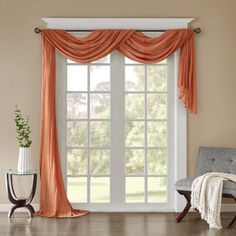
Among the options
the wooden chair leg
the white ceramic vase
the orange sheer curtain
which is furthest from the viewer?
the orange sheer curtain

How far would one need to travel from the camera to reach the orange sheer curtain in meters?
5.86

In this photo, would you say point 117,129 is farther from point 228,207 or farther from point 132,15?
point 228,207

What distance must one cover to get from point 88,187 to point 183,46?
6.56 feet

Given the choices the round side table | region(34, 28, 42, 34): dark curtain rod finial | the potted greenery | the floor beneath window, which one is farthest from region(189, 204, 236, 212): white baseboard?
region(34, 28, 42, 34): dark curtain rod finial

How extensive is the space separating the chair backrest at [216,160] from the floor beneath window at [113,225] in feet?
1.75

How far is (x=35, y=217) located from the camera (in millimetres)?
5676

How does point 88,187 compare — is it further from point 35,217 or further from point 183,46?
point 183,46

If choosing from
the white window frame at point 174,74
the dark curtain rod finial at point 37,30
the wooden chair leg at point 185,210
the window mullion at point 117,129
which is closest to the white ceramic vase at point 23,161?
the white window frame at point 174,74

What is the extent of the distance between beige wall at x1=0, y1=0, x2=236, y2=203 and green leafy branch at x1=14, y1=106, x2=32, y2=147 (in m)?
0.08

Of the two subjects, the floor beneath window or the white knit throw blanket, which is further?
the white knit throw blanket

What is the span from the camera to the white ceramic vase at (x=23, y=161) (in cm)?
561

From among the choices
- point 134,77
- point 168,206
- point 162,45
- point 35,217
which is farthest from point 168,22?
point 35,217

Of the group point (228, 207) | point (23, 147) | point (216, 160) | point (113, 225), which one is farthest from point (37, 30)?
point (228, 207)

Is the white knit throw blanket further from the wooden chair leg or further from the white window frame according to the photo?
the white window frame
